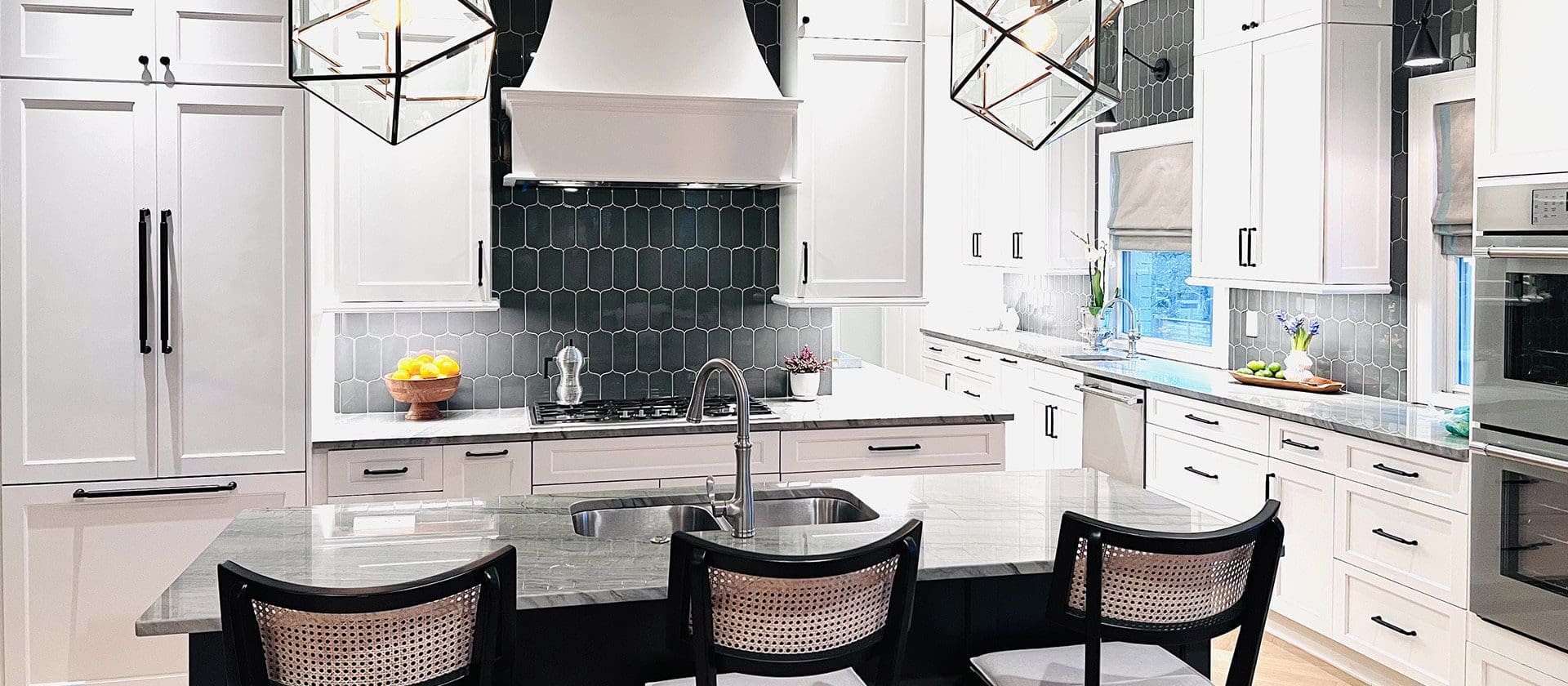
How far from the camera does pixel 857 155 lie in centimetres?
422

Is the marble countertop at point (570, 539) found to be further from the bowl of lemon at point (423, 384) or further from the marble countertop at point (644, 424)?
the bowl of lemon at point (423, 384)

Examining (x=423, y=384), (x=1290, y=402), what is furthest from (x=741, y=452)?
(x=1290, y=402)

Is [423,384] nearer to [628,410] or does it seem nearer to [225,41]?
[628,410]

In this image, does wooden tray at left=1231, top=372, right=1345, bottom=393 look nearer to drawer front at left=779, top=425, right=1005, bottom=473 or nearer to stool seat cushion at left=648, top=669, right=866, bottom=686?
drawer front at left=779, top=425, right=1005, bottom=473

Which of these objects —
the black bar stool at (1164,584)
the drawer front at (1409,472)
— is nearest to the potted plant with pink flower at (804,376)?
the drawer front at (1409,472)

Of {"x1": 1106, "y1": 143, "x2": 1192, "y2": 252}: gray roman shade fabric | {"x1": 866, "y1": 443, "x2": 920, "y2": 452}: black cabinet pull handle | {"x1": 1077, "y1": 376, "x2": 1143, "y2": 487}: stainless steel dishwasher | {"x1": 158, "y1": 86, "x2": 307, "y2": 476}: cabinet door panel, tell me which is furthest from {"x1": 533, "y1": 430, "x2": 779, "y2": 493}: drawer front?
{"x1": 1106, "y1": 143, "x2": 1192, "y2": 252}: gray roman shade fabric

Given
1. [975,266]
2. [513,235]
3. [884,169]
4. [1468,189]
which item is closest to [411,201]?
[513,235]

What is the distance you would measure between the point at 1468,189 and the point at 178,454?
4328 mm

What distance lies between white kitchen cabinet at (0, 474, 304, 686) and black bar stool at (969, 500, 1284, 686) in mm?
2632

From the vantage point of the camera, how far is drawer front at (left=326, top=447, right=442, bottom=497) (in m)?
3.71

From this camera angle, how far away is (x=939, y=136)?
25.2 feet

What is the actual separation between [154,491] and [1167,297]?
4663 millimetres

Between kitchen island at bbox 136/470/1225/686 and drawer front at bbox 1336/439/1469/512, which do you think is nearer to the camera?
kitchen island at bbox 136/470/1225/686

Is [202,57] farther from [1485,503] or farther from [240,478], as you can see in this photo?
[1485,503]
